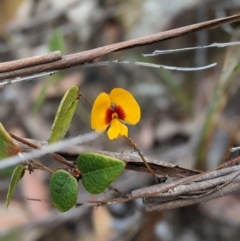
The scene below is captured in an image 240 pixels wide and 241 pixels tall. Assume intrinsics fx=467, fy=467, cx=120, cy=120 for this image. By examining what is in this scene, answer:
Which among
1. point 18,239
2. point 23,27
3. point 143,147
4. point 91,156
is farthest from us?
point 23,27

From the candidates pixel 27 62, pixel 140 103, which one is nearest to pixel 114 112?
pixel 27 62

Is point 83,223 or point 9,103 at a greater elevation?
point 9,103

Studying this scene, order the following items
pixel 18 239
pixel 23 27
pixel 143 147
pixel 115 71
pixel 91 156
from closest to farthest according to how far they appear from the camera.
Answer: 1. pixel 91 156
2. pixel 18 239
3. pixel 143 147
4. pixel 115 71
5. pixel 23 27

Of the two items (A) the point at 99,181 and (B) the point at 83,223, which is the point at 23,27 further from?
(A) the point at 99,181

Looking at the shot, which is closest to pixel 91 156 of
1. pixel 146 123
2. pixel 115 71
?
pixel 146 123

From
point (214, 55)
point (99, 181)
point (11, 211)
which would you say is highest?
point (99, 181)

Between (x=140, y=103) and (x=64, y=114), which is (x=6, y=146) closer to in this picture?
(x=64, y=114)

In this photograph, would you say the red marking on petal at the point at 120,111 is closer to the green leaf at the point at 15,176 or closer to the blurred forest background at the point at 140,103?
the green leaf at the point at 15,176
